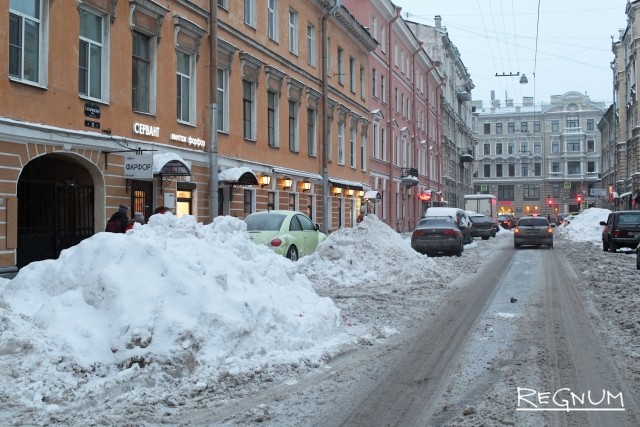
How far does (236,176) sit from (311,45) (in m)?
11.0

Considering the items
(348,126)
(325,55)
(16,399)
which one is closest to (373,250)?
(16,399)

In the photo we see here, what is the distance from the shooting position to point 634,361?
6852 millimetres

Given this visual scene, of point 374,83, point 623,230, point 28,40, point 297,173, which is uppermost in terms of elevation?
point 374,83

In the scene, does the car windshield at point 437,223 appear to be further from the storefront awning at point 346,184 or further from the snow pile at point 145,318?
the snow pile at point 145,318

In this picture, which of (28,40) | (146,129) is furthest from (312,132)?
(28,40)

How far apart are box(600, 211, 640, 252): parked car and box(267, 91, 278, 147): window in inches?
519

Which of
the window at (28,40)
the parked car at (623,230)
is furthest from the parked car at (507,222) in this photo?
the window at (28,40)

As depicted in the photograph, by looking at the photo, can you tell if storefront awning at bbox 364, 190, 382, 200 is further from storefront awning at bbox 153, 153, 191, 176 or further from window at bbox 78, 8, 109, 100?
window at bbox 78, 8, 109, 100

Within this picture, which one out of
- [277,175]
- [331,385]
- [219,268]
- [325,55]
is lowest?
[331,385]

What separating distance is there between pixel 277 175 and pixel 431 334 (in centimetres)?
1647

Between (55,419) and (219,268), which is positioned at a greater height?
(219,268)

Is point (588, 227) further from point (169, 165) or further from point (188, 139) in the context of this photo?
point (169, 165)

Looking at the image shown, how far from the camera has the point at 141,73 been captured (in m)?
16.9

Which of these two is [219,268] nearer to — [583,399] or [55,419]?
[55,419]
